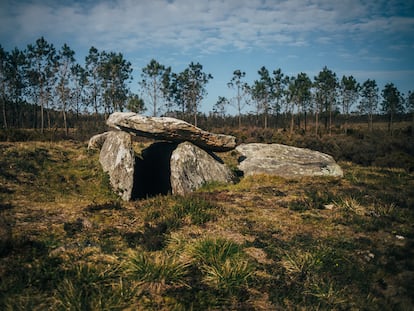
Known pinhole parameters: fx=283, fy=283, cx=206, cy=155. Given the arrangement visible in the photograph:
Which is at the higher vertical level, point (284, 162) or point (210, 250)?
point (284, 162)

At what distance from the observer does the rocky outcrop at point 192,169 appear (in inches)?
547

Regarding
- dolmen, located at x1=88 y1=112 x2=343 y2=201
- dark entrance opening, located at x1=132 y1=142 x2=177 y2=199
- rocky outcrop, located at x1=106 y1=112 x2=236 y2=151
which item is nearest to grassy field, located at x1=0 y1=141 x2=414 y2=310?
dolmen, located at x1=88 y1=112 x2=343 y2=201

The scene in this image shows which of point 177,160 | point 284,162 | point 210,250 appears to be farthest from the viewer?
point 284,162

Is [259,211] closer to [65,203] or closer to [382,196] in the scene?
[382,196]

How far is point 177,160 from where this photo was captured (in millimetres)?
14359

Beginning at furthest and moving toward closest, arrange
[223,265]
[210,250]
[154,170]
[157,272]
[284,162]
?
[154,170] → [284,162] → [210,250] → [223,265] → [157,272]

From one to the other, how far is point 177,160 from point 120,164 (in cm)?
281

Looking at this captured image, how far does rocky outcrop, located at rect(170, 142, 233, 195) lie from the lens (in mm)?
13906

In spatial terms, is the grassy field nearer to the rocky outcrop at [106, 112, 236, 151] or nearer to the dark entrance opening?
the dark entrance opening

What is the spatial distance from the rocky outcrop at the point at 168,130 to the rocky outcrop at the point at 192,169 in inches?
22.3

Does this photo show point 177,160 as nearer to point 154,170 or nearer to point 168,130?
point 168,130

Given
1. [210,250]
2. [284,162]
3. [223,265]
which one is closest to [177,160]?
[284,162]

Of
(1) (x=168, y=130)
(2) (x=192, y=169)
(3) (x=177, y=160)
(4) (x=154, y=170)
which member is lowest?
(4) (x=154, y=170)

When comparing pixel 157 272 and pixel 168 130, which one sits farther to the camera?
pixel 168 130
